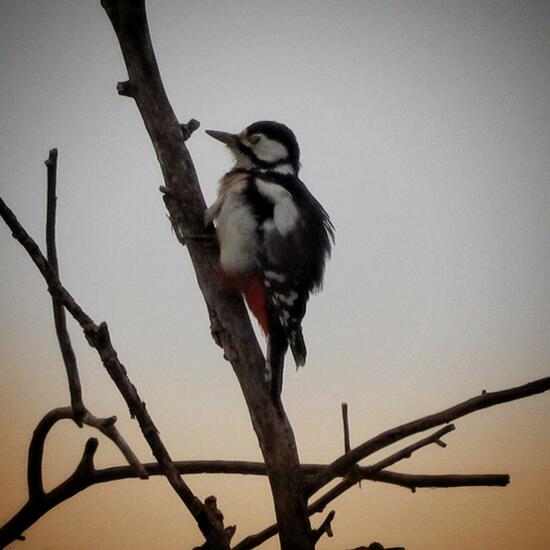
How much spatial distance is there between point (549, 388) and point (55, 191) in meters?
1.19

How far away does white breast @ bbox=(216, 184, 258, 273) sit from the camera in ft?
8.00

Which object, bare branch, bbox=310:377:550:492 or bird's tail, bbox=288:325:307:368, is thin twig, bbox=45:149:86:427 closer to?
bare branch, bbox=310:377:550:492

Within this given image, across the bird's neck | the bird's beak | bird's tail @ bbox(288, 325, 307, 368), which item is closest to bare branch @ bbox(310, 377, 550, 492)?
bird's tail @ bbox(288, 325, 307, 368)

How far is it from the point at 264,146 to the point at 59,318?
166 centimetres

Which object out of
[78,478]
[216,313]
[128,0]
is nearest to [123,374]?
[78,478]

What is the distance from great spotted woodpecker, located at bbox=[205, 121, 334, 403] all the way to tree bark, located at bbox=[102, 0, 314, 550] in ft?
0.31

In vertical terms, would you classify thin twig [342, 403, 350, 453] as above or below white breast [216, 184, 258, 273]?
below

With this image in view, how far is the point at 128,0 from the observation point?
2.06m

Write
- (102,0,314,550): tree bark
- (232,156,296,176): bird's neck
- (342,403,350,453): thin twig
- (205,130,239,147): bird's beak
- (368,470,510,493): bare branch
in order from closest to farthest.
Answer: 1. (368,470,510,493): bare branch
2. (342,403,350,453): thin twig
3. (102,0,314,550): tree bark
4. (232,156,296,176): bird's neck
5. (205,130,239,147): bird's beak

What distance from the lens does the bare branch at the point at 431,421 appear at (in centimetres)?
130

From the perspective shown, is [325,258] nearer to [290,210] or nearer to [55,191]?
[290,210]

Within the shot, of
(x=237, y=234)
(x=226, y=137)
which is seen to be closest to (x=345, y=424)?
(x=237, y=234)

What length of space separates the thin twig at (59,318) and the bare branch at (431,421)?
64 centimetres

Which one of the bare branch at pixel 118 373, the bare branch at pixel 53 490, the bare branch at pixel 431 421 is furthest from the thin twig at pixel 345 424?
the bare branch at pixel 53 490
